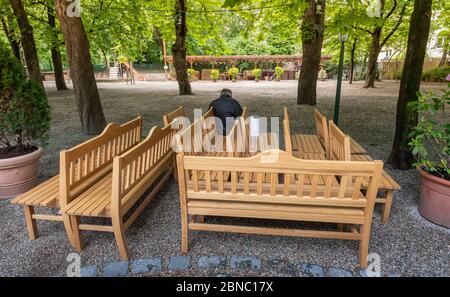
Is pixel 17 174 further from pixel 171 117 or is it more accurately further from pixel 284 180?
pixel 284 180

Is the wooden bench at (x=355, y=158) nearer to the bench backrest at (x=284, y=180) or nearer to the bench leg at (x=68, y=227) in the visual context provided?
the bench backrest at (x=284, y=180)

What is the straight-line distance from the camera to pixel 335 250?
8.73 ft

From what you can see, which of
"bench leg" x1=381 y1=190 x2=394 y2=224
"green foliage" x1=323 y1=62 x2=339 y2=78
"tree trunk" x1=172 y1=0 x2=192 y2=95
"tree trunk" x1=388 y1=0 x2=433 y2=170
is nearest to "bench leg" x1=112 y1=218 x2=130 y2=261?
"bench leg" x1=381 y1=190 x2=394 y2=224

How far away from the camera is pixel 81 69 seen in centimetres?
609

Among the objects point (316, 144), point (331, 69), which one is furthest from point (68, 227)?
point (331, 69)

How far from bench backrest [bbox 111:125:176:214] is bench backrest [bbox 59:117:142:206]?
465 millimetres

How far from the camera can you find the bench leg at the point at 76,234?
2617 millimetres

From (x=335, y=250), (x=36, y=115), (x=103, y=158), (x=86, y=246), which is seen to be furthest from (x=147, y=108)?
(x=335, y=250)

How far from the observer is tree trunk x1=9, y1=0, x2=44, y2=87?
38.3ft

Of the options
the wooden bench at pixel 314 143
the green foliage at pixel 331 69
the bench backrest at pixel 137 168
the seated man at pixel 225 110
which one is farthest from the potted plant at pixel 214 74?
the bench backrest at pixel 137 168

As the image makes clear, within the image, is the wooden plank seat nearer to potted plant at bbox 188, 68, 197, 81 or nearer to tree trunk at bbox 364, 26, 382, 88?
tree trunk at bbox 364, 26, 382, 88

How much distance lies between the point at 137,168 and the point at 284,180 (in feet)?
4.73

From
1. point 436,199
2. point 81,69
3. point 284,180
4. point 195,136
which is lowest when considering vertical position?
point 436,199
